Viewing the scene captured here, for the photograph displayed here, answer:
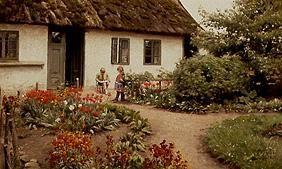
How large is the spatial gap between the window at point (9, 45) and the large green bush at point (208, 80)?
310 inches

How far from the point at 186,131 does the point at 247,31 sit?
7.81 m

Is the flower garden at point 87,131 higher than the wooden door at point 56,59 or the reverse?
the reverse

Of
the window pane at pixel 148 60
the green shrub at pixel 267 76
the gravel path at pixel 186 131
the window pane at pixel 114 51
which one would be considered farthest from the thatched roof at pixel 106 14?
the green shrub at pixel 267 76

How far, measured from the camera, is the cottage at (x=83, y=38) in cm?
2250

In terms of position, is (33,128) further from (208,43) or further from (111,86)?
(111,86)

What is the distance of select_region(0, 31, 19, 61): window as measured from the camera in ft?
A: 72.9

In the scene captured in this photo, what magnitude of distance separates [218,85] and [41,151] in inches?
318

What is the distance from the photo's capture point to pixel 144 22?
26156 millimetres

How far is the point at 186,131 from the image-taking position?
14.1 m

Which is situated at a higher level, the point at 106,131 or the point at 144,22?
the point at 144,22

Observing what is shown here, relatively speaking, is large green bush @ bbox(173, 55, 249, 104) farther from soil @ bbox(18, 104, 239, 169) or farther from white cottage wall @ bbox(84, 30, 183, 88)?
white cottage wall @ bbox(84, 30, 183, 88)

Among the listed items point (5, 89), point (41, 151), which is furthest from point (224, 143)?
point (5, 89)

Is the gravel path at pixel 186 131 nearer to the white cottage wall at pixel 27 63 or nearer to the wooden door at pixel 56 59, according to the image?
the white cottage wall at pixel 27 63

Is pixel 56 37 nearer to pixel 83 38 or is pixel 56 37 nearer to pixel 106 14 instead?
pixel 83 38
